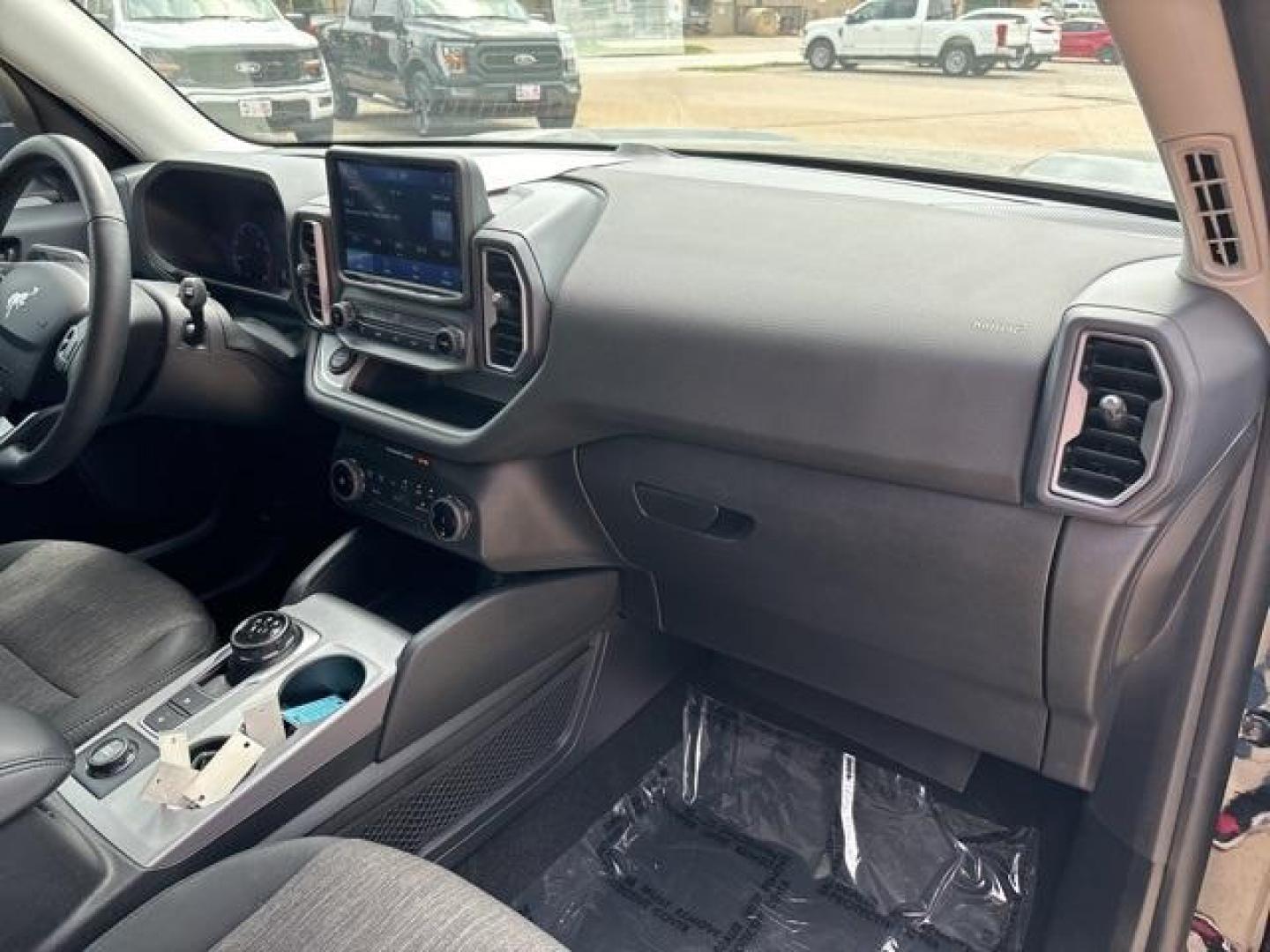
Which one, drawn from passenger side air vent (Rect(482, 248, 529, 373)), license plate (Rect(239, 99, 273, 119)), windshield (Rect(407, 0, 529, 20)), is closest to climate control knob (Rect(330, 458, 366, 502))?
passenger side air vent (Rect(482, 248, 529, 373))

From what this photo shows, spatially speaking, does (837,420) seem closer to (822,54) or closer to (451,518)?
(451,518)

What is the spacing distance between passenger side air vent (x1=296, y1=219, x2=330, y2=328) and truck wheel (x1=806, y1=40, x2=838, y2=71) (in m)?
0.82

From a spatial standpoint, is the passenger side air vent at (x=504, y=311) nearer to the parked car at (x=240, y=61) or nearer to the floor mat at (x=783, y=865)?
the floor mat at (x=783, y=865)

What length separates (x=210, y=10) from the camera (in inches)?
97.1

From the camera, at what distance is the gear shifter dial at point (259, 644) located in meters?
1.58

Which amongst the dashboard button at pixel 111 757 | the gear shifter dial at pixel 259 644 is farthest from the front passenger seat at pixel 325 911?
the gear shifter dial at pixel 259 644

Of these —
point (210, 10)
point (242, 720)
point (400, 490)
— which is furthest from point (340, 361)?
point (210, 10)

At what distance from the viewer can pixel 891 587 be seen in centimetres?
138

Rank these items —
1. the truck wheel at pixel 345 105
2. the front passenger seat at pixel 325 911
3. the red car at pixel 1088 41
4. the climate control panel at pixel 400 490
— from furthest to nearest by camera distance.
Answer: the truck wheel at pixel 345 105, the climate control panel at pixel 400 490, the red car at pixel 1088 41, the front passenger seat at pixel 325 911

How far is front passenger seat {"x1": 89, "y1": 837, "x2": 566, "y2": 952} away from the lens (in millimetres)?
998

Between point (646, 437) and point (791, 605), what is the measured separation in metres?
0.30

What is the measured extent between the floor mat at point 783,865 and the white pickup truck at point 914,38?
1.10 m

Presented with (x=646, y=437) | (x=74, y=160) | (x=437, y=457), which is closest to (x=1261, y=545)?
(x=646, y=437)

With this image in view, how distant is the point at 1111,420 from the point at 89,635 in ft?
4.49
